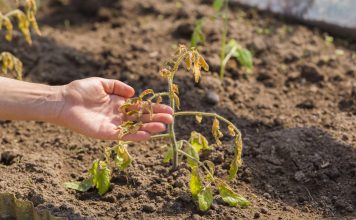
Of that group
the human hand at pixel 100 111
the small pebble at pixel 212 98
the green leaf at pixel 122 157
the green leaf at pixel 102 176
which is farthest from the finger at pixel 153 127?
the small pebble at pixel 212 98

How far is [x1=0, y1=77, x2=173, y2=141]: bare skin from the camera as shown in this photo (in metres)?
2.68

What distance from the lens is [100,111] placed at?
9.04ft

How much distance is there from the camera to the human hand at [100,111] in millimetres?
2562

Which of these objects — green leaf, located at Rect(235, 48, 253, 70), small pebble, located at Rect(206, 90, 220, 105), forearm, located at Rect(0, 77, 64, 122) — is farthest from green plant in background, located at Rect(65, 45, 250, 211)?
green leaf, located at Rect(235, 48, 253, 70)

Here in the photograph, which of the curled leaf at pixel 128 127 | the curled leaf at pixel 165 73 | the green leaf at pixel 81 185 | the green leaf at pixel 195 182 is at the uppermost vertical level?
the curled leaf at pixel 165 73

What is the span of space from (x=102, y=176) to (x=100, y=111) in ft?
0.96

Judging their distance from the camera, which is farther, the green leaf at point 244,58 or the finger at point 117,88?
the green leaf at point 244,58

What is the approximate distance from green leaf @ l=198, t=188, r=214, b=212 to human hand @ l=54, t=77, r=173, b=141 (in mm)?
316

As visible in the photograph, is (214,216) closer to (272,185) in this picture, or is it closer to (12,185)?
(272,185)

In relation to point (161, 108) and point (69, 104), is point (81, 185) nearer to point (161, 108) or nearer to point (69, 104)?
point (69, 104)

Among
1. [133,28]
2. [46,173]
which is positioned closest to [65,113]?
[46,173]

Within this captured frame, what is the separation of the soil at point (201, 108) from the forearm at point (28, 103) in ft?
1.13

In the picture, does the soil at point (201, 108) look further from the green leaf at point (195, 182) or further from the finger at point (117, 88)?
the finger at point (117, 88)

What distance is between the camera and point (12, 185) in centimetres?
284
